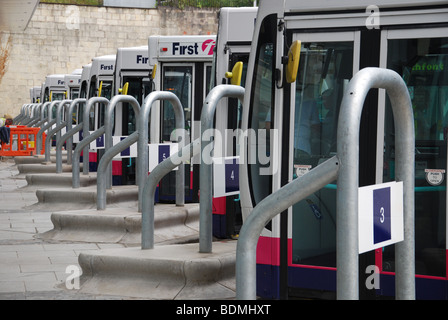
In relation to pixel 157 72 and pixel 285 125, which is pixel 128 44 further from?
pixel 285 125

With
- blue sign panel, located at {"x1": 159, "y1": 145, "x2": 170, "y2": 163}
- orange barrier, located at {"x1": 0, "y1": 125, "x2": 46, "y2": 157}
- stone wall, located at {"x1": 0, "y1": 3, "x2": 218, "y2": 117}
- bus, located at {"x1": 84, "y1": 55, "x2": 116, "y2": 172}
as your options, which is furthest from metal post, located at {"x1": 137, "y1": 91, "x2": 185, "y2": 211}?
stone wall, located at {"x1": 0, "y1": 3, "x2": 218, "y2": 117}

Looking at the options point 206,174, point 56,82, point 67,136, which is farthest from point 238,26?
point 56,82

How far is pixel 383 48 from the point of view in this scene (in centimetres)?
568

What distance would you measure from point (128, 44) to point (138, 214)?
33.9 metres

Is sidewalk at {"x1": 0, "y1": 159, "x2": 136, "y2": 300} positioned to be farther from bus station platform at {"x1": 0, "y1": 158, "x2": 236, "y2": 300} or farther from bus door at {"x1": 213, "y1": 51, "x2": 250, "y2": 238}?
bus door at {"x1": 213, "y1": 51, "x2": 250, "y2": 238}

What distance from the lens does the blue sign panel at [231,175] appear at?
723 centimetres

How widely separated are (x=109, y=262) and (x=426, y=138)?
2783mm

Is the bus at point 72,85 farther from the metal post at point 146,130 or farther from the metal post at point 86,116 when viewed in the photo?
the metal post at point 146,130

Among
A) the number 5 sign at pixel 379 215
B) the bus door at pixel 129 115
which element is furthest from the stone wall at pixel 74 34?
the number 5 sign at pixel 379 215

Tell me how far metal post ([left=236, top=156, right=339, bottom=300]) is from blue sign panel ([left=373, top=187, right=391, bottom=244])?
0.23 m

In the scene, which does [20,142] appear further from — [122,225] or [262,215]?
[262,215]

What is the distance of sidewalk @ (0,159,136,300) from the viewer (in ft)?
23.0

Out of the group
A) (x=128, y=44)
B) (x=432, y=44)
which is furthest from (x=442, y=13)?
(x=128, y=44)

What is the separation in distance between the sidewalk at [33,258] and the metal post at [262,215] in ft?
10.0
